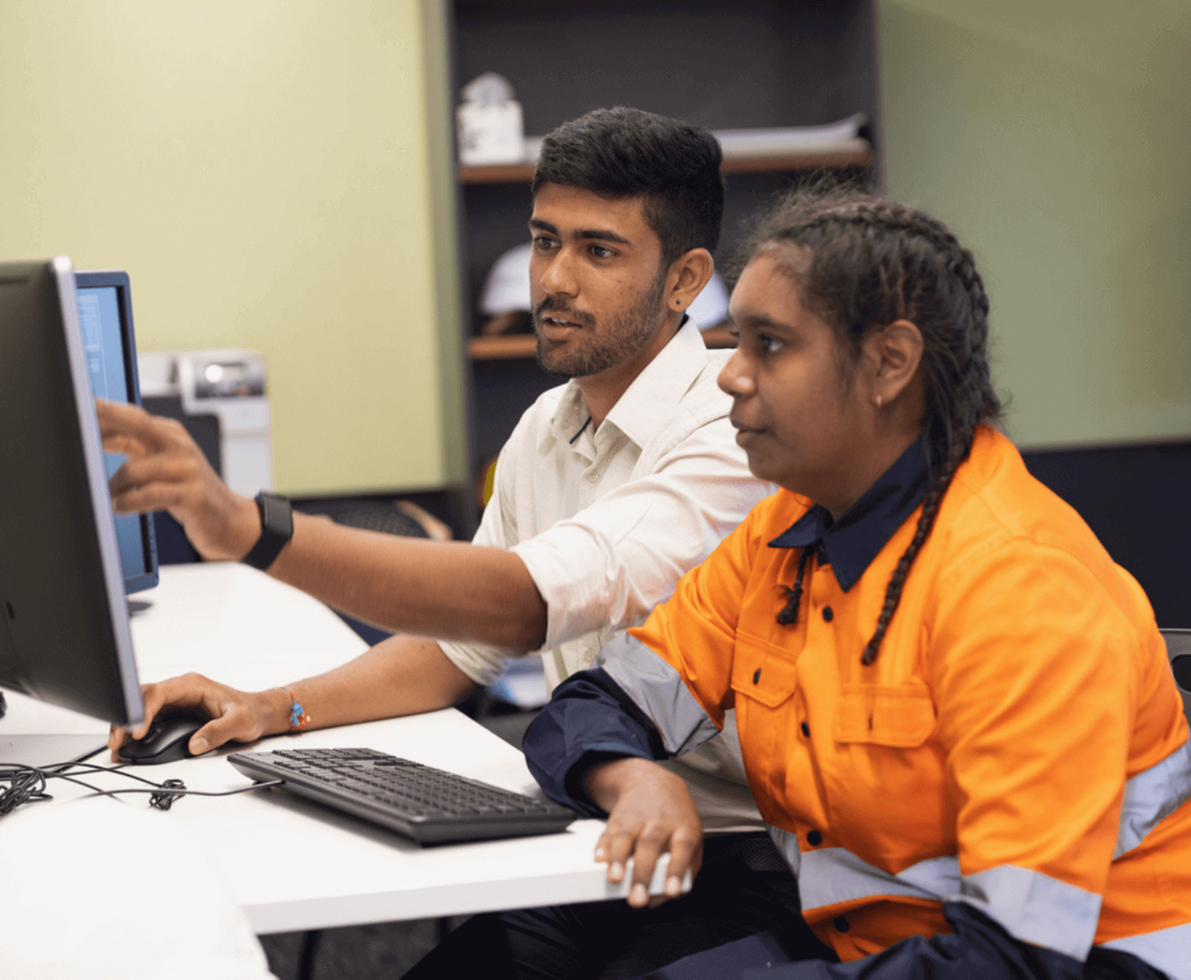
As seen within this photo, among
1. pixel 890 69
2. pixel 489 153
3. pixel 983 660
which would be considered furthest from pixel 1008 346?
pixel 983 660

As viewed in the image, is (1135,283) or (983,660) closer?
(983,660)

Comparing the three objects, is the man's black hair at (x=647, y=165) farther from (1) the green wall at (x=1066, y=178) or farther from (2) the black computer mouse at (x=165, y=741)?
(1) the green wall at (x=1066, y=178)

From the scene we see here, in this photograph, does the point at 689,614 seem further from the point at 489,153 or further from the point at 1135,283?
the point at 1135,283

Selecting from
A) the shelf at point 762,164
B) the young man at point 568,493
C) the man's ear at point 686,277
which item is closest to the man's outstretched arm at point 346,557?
the young man at point 568,493

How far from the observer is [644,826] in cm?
94

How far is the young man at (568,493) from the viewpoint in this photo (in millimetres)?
1078

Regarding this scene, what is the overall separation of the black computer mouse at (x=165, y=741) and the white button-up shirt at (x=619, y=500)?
0.32 m

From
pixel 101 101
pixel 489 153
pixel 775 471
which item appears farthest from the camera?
pixel 101 101

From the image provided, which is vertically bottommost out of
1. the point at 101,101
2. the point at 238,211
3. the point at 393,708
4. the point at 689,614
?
the point at 393,708

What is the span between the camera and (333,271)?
346cm

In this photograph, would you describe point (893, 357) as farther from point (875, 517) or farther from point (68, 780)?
point (68, 780)

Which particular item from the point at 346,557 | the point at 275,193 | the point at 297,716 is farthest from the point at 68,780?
the point at 275,193

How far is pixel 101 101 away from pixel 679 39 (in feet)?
5.45

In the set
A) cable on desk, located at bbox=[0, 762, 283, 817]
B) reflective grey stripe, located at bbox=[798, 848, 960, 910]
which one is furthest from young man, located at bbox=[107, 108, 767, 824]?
reflective grey stripe, located at bbox=[798, 848, 960, 910]
